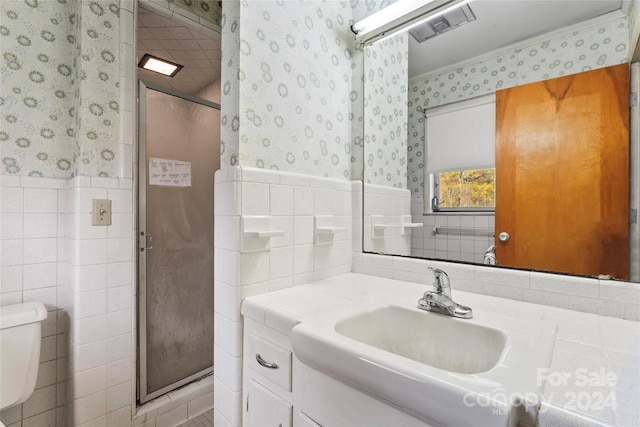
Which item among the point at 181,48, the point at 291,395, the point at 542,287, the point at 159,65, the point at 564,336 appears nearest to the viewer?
the point at 564,336

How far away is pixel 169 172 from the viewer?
5.72 feet

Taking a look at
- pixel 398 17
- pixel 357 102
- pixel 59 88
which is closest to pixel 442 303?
pixel 357 102

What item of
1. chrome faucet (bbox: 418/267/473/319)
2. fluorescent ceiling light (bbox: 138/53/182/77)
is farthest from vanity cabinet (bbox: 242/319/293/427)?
fluorescent ceiling light (bbox: 138/53/182/77)

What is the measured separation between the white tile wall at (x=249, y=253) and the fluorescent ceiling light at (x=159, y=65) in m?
1.61

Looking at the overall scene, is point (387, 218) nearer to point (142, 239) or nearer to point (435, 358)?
point (435, 358)

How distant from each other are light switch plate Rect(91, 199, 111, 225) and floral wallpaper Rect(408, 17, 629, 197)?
1.40 metres

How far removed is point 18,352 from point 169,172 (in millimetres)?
1057

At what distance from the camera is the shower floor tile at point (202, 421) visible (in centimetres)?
156

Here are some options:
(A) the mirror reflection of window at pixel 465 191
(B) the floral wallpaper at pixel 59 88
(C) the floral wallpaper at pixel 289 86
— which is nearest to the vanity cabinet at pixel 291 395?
(C) the floral wallpaper at pixel 289 86

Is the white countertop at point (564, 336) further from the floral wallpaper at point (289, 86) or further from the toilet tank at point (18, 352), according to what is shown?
the toilet tank at point (18, 352)

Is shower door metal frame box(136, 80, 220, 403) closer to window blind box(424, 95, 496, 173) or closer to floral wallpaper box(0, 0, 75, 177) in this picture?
floral wallpaper box(0, 0, 75, 177)

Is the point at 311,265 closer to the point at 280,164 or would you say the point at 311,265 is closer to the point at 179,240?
the point at 280,164

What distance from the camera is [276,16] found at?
1040 mm

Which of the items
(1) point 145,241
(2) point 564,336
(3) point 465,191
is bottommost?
(2) point 564,336
